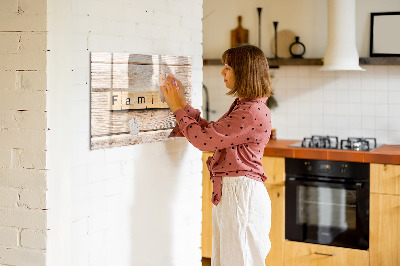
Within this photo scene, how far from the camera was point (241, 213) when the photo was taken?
9.15 ft

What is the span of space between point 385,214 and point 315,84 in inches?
52.5

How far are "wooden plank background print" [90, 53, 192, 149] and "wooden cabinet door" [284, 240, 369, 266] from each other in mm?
1885

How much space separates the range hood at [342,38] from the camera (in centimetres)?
452

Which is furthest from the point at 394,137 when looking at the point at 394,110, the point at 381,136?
the point at 394,110

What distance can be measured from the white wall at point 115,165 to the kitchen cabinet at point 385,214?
1.46 meters

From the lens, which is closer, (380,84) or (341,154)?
(341,154)

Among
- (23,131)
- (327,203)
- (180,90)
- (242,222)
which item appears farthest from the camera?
(327,203)

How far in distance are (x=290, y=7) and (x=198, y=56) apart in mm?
2079

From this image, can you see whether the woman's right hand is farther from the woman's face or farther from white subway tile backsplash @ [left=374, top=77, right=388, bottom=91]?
white subway tile backsplash @ [left=374, top=77, right=388, bottom=91]

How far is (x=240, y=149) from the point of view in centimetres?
282

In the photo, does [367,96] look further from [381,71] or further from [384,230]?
[384,230]

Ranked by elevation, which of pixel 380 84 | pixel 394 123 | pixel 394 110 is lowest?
pixel 394 123

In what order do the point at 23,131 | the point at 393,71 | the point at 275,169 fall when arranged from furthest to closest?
the point at 393,71 → the point at 275,169 → the point at 23,131

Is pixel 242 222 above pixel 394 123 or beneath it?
beneath
